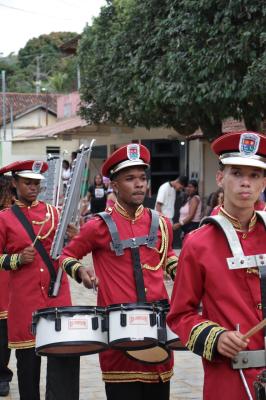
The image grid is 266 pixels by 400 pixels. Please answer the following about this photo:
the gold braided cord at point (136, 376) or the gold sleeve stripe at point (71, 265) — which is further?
the gold sleeve stripe at point (71, 265)

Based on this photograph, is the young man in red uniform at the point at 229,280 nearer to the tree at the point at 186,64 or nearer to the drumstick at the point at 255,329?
the drumstick at the point at 255,329

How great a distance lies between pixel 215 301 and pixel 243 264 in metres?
0.19

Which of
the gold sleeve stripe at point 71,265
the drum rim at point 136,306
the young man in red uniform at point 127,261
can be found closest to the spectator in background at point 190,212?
the young man in red uniform at point 127,261

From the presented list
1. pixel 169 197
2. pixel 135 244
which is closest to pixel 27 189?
pixel 135 244

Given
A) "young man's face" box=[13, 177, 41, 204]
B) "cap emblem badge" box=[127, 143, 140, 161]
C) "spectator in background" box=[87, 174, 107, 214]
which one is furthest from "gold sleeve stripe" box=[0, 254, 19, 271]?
"spectator in background" box=[87, 174, 107, 214]

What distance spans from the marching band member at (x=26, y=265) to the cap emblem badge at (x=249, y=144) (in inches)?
113

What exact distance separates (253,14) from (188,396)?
791cm

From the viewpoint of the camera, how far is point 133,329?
172 inches

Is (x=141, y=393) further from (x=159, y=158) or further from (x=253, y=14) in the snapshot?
(x=159, y=158)

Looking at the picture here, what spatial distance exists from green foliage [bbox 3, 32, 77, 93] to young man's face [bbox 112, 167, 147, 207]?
5979cm

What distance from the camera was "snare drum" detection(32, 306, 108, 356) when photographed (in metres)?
4.43

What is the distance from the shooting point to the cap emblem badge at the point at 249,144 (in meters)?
3.41

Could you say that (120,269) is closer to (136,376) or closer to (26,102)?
Result: (136,376)

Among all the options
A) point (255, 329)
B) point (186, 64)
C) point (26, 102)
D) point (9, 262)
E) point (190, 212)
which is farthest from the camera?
point (26, 102)
